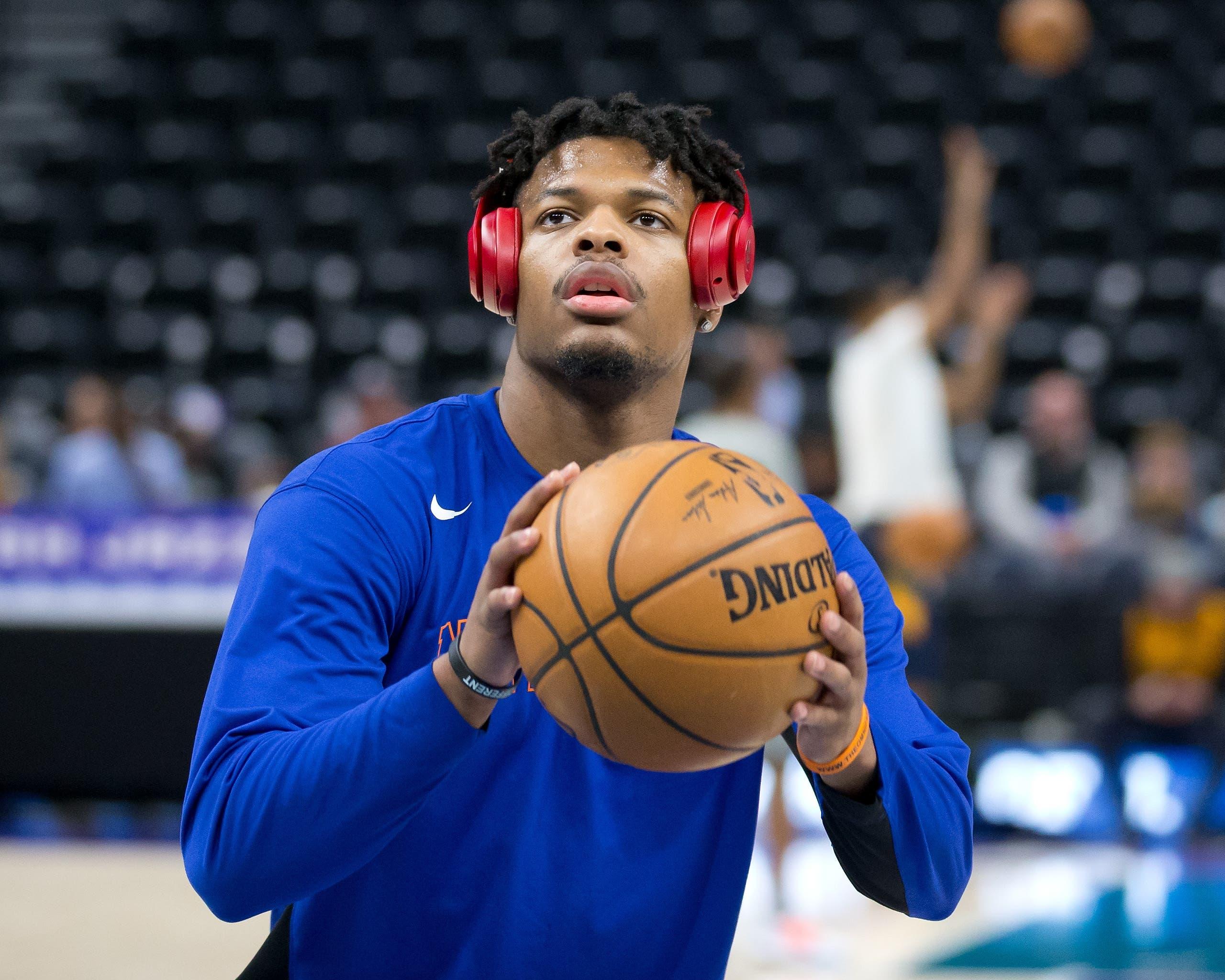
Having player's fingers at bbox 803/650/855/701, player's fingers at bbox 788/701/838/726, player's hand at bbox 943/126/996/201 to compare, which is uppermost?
player's hand at bbox 943/126/996/201

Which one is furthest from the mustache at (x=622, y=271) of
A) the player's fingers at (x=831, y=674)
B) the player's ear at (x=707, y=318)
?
the player's fingers at (x=831, y=674)

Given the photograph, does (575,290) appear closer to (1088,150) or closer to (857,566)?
(857,566)

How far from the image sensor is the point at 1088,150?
10438mm

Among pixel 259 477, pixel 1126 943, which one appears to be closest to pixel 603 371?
pixel 1126 943

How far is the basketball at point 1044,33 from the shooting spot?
920 cm

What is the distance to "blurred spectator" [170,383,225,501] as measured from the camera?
8258 mm

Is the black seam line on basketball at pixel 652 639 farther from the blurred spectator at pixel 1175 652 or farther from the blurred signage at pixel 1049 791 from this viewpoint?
the blurred spectator at pixel 1175 652

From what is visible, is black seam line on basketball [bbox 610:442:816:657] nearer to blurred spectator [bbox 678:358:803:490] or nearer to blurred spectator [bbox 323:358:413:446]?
blurred spectator [bbox 678:358:803:490]

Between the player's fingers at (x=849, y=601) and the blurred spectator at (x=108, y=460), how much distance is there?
6.13 m

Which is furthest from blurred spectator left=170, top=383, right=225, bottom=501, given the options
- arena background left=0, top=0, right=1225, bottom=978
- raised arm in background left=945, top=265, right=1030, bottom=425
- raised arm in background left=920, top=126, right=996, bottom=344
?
raised arm in background left=945, top=265, right=1030, bottom=425

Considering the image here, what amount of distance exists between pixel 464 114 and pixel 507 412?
Result: 32.0ft

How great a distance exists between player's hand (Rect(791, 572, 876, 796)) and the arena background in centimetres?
331

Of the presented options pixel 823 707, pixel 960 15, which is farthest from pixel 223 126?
pixel 823 707

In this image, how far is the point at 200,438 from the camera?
838 cm
